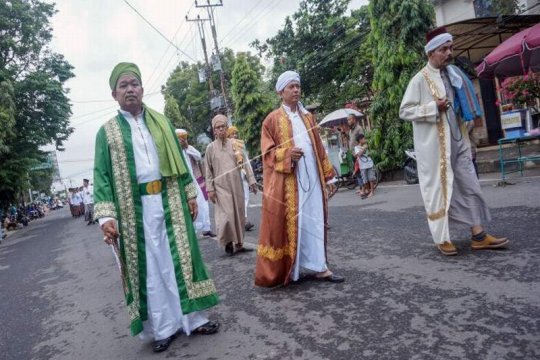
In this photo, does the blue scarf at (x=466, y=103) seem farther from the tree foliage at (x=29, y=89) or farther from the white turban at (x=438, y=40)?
the tree foliage at (x=29, y=89)

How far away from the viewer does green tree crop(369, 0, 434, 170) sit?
11016 mm

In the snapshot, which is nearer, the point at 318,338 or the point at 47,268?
the point at 318,338

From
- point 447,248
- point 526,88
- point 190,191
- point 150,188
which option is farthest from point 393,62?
point 150,188

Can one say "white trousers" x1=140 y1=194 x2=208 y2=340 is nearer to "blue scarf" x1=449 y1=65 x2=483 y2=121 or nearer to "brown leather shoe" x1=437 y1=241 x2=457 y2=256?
"brown leather shoe" x1=437 y1=241 x2=457 y2=256

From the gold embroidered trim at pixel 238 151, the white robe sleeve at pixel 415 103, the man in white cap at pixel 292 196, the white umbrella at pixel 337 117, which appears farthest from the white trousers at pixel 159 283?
the white umbrella at pixel 337 117

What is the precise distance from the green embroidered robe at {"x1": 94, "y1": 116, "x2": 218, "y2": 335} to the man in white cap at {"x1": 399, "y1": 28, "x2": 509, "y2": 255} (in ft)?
6.93

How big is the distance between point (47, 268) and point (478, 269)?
6790 millimetres

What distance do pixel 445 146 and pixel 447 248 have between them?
0.87 m

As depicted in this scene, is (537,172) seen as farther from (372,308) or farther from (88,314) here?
(88,314)

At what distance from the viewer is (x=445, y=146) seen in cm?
381

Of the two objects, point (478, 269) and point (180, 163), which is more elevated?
point (180, 163)

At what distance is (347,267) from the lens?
3959 mm

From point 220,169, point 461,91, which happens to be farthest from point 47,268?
point 461,91

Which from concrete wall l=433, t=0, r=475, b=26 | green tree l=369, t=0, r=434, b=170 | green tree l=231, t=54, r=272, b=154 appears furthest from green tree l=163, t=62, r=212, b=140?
green tree l=369, t=0, r=434, b=170
